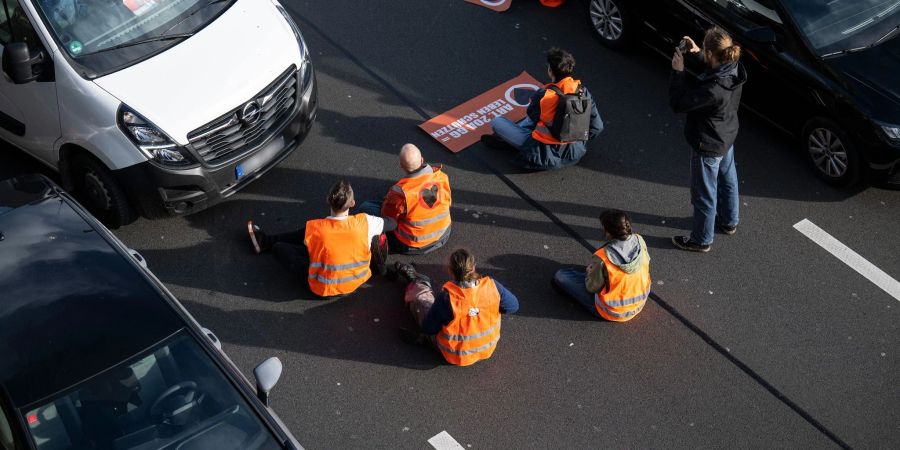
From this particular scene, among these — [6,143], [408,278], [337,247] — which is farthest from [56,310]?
[6,143]

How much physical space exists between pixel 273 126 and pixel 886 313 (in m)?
5.25

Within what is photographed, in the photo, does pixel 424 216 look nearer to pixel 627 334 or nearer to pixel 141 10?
pixel 627 334

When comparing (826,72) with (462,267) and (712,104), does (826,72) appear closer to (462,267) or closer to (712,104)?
(712,104)

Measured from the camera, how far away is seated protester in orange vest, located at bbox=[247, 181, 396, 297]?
7121 mm

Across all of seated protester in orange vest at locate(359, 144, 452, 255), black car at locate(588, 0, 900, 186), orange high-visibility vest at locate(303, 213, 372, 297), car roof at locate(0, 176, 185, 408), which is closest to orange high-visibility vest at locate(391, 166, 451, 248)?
seated protester in orange vest at locate(359, 144, 452, 255)

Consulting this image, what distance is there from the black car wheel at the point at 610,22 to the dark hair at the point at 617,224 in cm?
347

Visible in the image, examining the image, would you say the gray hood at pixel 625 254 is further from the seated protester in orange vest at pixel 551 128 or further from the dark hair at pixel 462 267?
the seated protester in orange vest at pixel 551 128

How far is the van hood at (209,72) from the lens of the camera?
7.30m

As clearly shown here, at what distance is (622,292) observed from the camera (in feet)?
23.9

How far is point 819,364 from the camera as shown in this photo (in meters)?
7.32

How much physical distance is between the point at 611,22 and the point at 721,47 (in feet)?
9.72

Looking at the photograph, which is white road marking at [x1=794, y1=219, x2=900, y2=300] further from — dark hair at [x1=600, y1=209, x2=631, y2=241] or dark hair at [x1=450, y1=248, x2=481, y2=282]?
dark hair at [x1=450, y1=248, x2=481, y2=282]

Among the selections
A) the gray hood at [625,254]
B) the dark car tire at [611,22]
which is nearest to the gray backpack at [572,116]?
the gray hood at [625,254]

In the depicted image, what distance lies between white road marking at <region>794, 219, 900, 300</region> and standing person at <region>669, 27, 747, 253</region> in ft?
2.57
